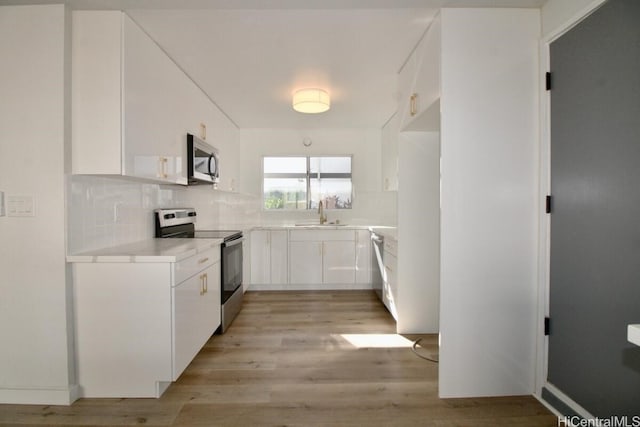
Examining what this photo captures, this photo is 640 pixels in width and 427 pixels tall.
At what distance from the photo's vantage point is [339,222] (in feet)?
16.1

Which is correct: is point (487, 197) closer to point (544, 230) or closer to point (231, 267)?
point (544, 230)

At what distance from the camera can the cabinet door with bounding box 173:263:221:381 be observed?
6.35 ft

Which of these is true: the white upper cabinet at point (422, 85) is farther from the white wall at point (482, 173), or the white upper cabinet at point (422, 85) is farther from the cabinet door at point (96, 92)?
the cabinet door at point (96, 92)

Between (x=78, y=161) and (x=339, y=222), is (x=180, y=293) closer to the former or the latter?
(x=78, y=161)

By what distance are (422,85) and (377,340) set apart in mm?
2034

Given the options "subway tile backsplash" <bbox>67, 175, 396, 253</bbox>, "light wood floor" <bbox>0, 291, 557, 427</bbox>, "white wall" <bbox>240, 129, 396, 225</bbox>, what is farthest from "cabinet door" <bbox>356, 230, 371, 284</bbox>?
"light wood floor" <bbox>0, 291, 557, 427</bbox>

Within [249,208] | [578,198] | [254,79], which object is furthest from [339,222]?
[578,198]

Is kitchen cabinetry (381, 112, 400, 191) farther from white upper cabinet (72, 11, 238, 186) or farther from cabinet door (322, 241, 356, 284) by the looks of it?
white upper cabinet (72, 11, 238, 186)

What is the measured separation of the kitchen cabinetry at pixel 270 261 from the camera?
4.37 m

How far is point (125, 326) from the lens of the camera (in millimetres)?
1865

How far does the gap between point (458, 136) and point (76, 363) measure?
258cm

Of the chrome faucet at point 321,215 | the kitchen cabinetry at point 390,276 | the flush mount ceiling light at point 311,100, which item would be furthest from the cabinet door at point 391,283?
the flush mount ceiling light at point 311,100

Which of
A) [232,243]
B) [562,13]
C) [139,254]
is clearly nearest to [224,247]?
[232,243]

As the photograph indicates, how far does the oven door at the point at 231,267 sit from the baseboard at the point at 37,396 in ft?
3.93
